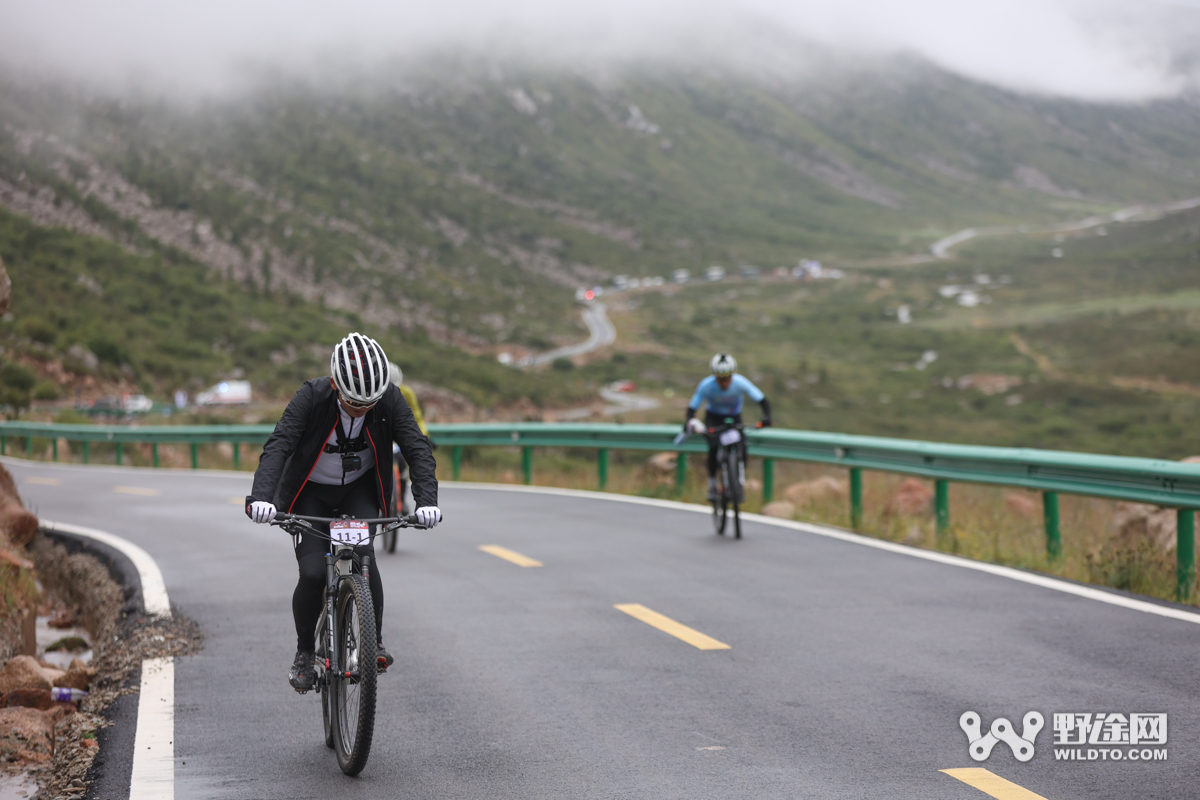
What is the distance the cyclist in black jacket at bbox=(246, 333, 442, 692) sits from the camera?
18.0 ft

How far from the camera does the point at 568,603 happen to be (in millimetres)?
9008

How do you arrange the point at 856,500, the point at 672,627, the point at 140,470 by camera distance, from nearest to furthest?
1. the point at 672,627
2. the point at 856,500
3. the point at 140,470

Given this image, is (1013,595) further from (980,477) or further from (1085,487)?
(980,477)

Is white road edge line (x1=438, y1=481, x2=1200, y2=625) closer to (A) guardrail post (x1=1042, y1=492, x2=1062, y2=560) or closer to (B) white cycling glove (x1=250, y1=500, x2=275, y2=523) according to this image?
(A) guardrail post (x1=1042, y1=492, x2=1062, y2=560)

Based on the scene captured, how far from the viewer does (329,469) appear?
577cm

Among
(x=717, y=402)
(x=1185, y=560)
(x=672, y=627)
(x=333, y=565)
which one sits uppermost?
(x=717, y=402)

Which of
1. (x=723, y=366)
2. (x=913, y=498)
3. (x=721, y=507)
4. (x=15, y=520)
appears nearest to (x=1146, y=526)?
(x=721, y=507)

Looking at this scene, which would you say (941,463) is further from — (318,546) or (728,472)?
(318,546)

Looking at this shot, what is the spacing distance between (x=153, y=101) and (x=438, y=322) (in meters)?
53.1

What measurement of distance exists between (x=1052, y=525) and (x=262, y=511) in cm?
769

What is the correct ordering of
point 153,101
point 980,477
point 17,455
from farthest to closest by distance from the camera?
1. point 153,101
2. point 17,455
3. point 980,477

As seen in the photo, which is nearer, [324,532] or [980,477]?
[324,532]

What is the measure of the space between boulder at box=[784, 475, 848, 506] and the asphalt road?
4.27m

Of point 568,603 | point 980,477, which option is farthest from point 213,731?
point 980,477
